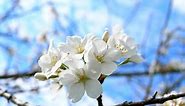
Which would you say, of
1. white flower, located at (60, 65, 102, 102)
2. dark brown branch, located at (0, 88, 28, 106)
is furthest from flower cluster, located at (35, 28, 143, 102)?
dark brown branch, located at (0, 88, 28, 106)

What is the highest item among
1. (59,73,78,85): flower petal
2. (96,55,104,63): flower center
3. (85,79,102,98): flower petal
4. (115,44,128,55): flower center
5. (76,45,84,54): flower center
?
(76,45,84,54): flower center

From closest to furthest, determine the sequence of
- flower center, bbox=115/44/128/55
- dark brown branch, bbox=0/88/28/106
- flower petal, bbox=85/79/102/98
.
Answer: flower petal, bbox=85/79/102/98, flower center, bbox=115/44/128/55, dark brown branch, bbox=0/88/28/106

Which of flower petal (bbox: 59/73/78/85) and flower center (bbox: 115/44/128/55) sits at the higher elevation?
flower center (bbox: 115/44/128/55)

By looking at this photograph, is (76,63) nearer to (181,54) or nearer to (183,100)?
(183,100)

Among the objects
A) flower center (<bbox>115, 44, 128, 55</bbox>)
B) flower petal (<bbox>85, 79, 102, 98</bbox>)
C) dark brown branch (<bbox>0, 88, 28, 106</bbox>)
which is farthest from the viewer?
dark brown branch (<bbox>0, 88, 28, 106</bbox>)

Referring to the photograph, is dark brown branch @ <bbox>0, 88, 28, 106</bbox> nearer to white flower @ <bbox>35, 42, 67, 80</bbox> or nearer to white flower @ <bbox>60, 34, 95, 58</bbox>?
white flower @ <bbox>35, 42, 67, 80</bbox>

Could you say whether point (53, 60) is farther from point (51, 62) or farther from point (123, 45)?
point (123, 45)

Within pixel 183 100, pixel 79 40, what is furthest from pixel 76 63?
pixel 183 100
